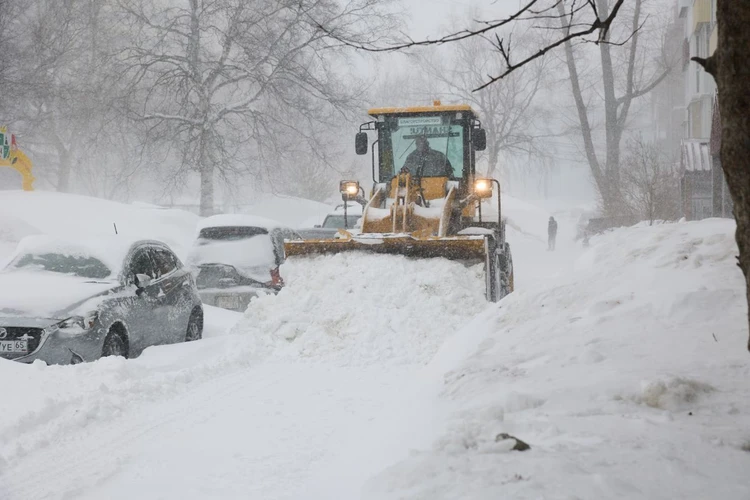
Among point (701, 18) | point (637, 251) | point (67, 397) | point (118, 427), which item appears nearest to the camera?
point (118, 427)

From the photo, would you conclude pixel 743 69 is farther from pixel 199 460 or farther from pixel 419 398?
pixel 199 460

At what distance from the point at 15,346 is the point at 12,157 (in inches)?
654

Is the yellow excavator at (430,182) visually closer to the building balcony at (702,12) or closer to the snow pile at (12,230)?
the snow pile at (12,230)

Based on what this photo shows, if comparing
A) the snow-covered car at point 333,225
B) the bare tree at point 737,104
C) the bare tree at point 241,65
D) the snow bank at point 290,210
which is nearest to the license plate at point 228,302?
the snow-covered car at point 333,225

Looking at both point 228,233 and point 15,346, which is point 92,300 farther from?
point 228,233

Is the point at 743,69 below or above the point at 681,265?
above

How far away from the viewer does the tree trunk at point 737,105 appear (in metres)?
2.79

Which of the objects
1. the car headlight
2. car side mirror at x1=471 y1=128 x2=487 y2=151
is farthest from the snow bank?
the car headlight

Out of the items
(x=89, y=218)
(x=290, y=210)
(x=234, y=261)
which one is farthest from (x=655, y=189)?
(x=290, y=210)

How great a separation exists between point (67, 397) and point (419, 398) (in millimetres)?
3001

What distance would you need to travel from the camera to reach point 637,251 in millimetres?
7676

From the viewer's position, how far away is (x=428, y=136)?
42.3 feet

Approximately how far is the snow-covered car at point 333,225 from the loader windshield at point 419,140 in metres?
2.15

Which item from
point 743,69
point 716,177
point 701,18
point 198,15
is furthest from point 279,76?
point 743,69
